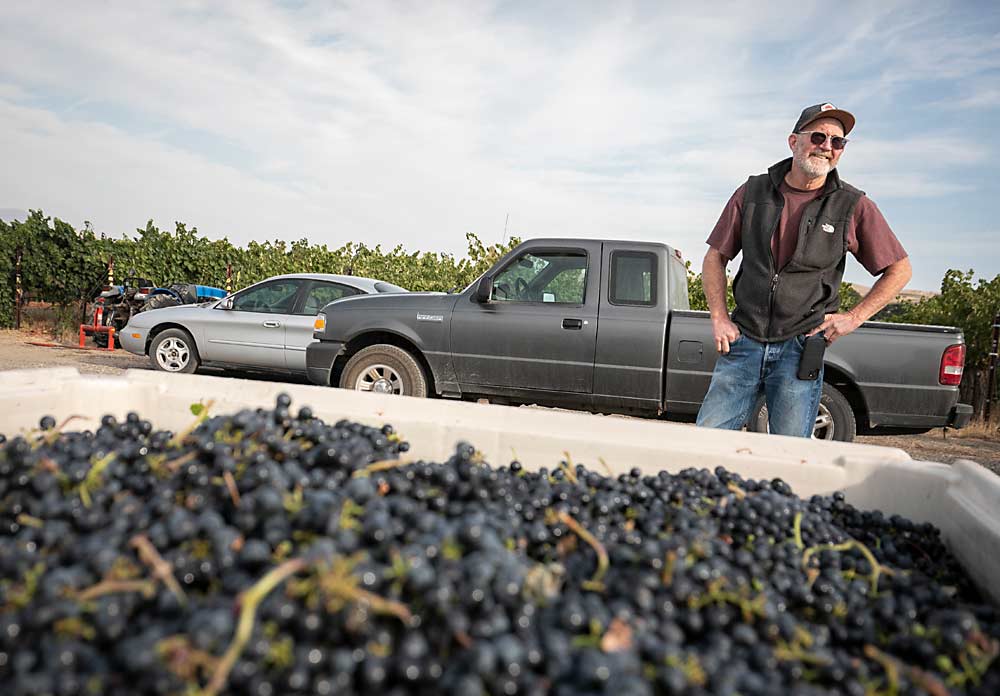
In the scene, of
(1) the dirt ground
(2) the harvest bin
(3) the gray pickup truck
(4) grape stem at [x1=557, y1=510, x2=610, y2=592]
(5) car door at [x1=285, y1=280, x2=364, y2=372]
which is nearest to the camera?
(4) grape stem at [x1=557, y1=510, x2=610, y2=592]

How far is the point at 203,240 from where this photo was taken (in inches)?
→ 670

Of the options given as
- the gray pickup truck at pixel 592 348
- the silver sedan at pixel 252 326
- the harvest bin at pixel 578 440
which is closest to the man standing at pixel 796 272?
the harvest bin at pixel 578 440

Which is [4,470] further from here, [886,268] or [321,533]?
[886,268]

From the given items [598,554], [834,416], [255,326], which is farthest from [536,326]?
[598,554]

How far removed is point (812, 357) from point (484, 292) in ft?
11.8

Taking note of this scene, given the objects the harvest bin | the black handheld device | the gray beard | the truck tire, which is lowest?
the truck tire

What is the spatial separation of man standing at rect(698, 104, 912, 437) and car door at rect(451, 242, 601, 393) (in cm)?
289

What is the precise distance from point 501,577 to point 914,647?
0.70 meters

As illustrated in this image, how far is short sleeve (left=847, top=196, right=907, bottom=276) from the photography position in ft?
10.2

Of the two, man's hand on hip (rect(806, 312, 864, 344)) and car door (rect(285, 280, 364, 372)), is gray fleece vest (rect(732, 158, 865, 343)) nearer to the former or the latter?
man's hand on hip (rect(806, 312, 864, 344))

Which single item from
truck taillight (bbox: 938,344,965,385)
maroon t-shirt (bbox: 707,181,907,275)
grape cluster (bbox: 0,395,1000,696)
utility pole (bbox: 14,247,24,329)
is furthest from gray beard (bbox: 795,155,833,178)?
utility pole (bbox: 14,247,24,329)

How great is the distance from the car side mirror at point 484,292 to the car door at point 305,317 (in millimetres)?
2758

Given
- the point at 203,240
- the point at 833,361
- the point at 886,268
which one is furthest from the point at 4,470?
the point at 203,240

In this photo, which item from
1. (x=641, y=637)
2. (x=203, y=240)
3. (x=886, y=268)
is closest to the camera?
(x=641, y=637)
